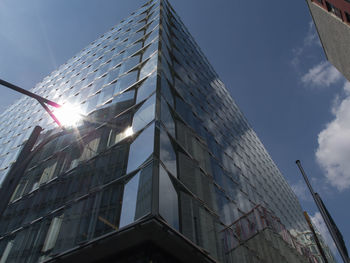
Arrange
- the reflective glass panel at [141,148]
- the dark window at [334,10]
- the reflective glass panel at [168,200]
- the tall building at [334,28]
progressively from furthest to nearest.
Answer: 1. the dark window at [334,10]
2. the tall building at [334,28]
3. the reflective glass panel at [141,148]
4. the reflective glass panel at [168,200]

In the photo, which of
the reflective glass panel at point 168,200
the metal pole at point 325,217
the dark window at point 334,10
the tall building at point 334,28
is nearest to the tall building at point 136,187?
the reflective glass panel at point 168,200

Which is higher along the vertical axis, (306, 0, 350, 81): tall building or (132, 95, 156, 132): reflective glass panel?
(306, 0, 350, 81): tall building

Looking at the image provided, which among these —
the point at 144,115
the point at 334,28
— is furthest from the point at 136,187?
the point at 334,28

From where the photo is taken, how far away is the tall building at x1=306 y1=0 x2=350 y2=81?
2303 cm

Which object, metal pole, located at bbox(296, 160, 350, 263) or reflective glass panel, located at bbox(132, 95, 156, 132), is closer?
metal pole, located at bbox(296, 160, 350, 263)

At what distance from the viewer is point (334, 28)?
27.0 m

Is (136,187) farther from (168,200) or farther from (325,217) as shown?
(325,217)

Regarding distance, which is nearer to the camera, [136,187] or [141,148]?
[136,187]

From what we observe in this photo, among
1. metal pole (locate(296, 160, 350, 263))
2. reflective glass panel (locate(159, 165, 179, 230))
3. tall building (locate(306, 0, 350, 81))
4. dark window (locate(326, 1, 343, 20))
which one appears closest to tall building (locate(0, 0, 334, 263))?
reflective glass panel (locate(159, 165, 179, 230))

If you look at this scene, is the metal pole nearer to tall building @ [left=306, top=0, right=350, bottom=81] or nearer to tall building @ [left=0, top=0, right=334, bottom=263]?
tall building @ [left=0, top=0, right=334, bottom=263]

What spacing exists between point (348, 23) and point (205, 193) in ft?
68.5

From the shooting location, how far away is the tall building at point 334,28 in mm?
23031

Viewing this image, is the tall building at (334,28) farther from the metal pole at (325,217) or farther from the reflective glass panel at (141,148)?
the reflective glass panel at (141,148)

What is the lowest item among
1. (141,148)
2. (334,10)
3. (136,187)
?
(136,187)
